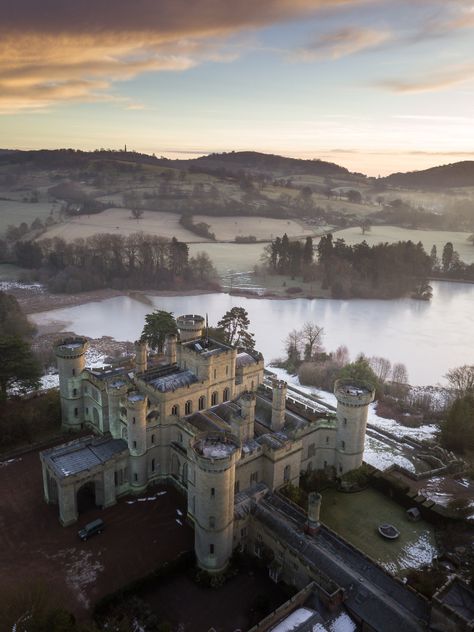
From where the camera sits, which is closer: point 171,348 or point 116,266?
point 171,348

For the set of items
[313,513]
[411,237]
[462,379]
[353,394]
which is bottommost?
[462,379]

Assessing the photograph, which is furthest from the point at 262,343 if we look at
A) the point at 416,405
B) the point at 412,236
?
the point at 412,236

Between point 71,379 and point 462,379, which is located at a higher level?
point 71,379

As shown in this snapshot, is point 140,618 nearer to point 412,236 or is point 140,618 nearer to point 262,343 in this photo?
point 262,343

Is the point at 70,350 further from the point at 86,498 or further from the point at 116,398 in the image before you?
the point at 86,498

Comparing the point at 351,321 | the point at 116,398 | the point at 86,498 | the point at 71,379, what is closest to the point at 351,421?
the point at 116,398

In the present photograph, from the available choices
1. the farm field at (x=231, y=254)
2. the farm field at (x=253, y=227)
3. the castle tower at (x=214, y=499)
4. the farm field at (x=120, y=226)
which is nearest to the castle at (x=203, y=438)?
the castle tower at (x=214, y=499)

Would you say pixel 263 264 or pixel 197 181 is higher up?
pixel 197 181
